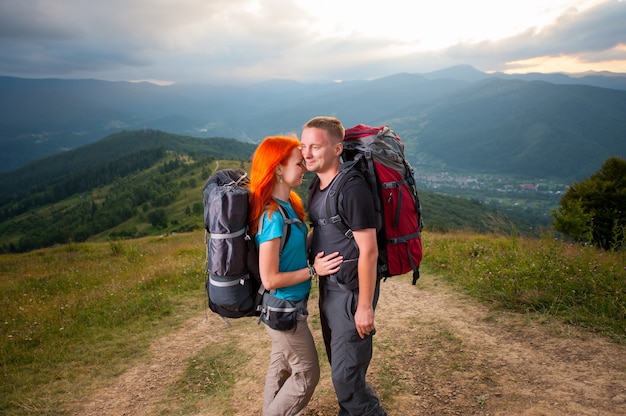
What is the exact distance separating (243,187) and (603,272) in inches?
251

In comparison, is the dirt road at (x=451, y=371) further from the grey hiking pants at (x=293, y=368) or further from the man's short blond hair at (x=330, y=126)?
the man's short blond hair at (x=330, y=126)

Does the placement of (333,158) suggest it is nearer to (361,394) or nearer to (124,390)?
(361,394)

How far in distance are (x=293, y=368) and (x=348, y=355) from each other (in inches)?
22.0

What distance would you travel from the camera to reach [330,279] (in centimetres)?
312

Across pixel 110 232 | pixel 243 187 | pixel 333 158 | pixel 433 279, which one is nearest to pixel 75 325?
pixel 243 187

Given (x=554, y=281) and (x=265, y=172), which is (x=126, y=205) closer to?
(x=554, y=281)

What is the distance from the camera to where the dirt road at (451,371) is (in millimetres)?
4082

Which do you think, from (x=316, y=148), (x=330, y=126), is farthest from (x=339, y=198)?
(x=330, y=126)

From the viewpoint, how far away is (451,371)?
4.79m

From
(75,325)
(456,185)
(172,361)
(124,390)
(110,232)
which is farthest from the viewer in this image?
(456,185)

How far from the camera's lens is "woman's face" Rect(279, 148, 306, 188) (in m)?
3.08

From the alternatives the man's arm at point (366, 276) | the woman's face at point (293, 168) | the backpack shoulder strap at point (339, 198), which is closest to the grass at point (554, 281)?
the man's arm at point (366, 276)

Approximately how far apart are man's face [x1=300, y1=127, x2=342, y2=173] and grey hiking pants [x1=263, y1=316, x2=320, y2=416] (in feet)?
4.22

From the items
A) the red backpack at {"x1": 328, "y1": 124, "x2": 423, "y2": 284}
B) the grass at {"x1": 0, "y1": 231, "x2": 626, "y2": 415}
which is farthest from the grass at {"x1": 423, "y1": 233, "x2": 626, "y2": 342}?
the red backpack at {"x1": 328, "y1": 124, "x2": 423, "y2": 284}
